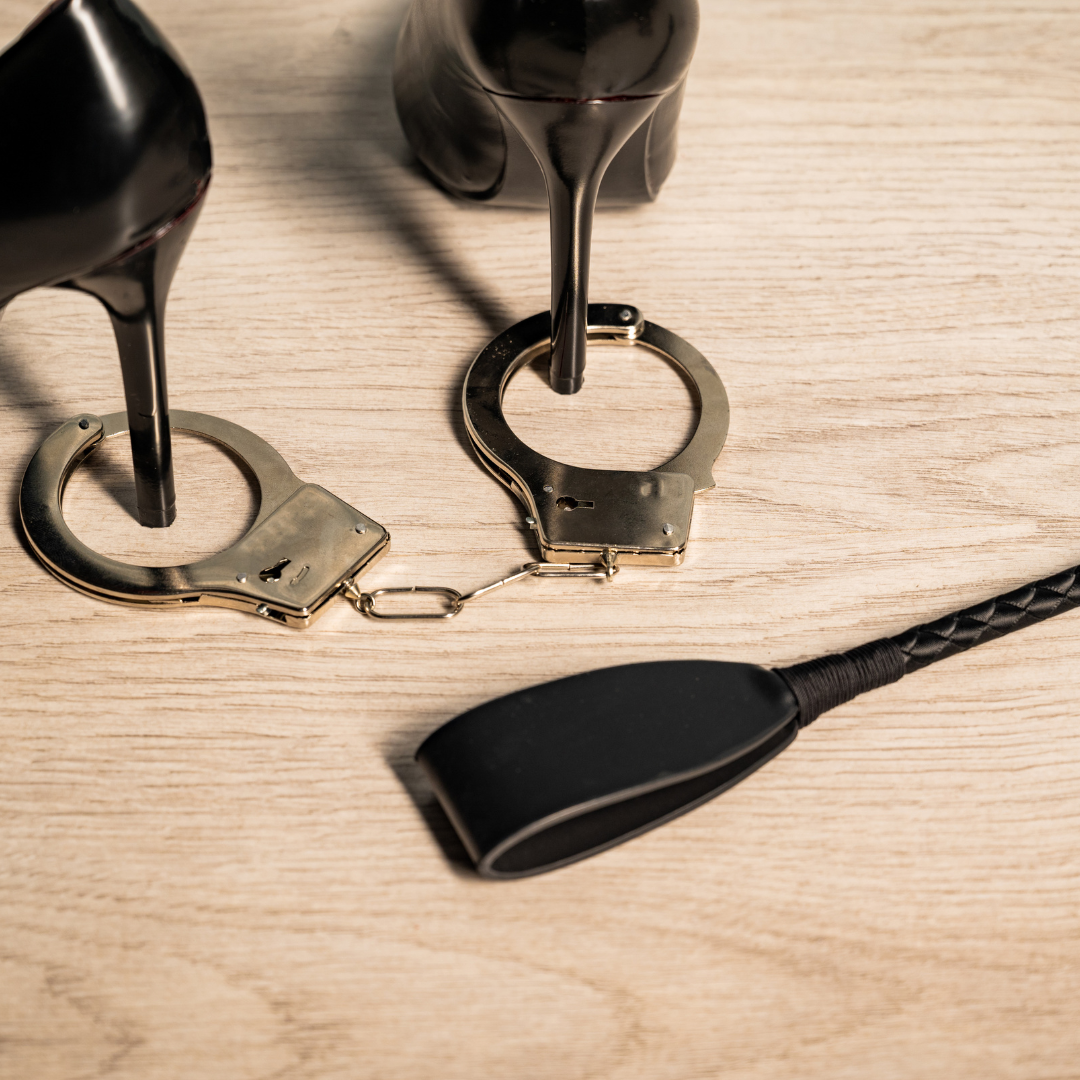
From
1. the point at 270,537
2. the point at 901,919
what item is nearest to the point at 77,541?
the point at 270,537

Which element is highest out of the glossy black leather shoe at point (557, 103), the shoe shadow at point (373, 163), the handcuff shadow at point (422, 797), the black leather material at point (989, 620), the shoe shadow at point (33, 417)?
the glossy black leather shoe at point (557, 103)

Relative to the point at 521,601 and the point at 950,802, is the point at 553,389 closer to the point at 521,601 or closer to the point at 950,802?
the point at 521,601

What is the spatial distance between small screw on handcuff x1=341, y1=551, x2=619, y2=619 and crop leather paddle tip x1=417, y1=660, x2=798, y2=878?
7 cm

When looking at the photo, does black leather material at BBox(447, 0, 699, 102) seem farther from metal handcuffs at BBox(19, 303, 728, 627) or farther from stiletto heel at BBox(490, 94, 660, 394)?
metal handcuffs at BBox(19, 303, 728, 627)

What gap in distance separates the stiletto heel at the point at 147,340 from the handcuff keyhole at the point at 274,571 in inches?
1.9

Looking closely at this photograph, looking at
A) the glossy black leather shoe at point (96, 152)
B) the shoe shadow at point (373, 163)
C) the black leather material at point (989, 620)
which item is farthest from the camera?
the shoe shadow at point (373, 163)

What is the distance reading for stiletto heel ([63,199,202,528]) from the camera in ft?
1.13

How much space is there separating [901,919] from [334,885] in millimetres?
173

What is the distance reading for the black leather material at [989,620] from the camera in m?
0.41

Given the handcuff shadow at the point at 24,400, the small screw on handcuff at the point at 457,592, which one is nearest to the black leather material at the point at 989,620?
the small screw on handcuff at the point at 457,592

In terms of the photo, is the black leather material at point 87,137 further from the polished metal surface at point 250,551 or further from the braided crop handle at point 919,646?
the braided crop handle at point 919,646

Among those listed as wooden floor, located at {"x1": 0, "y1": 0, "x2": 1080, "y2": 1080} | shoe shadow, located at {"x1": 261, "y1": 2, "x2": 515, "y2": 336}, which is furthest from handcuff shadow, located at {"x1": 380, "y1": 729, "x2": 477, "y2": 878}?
shoe shadow, located at {"x1": 261, "y1": 2, "x2": 515, "y2": 336}

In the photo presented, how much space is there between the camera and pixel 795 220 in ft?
1.99

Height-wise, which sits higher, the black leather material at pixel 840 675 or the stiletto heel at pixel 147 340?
the stiletto heel at pixel 147 340
